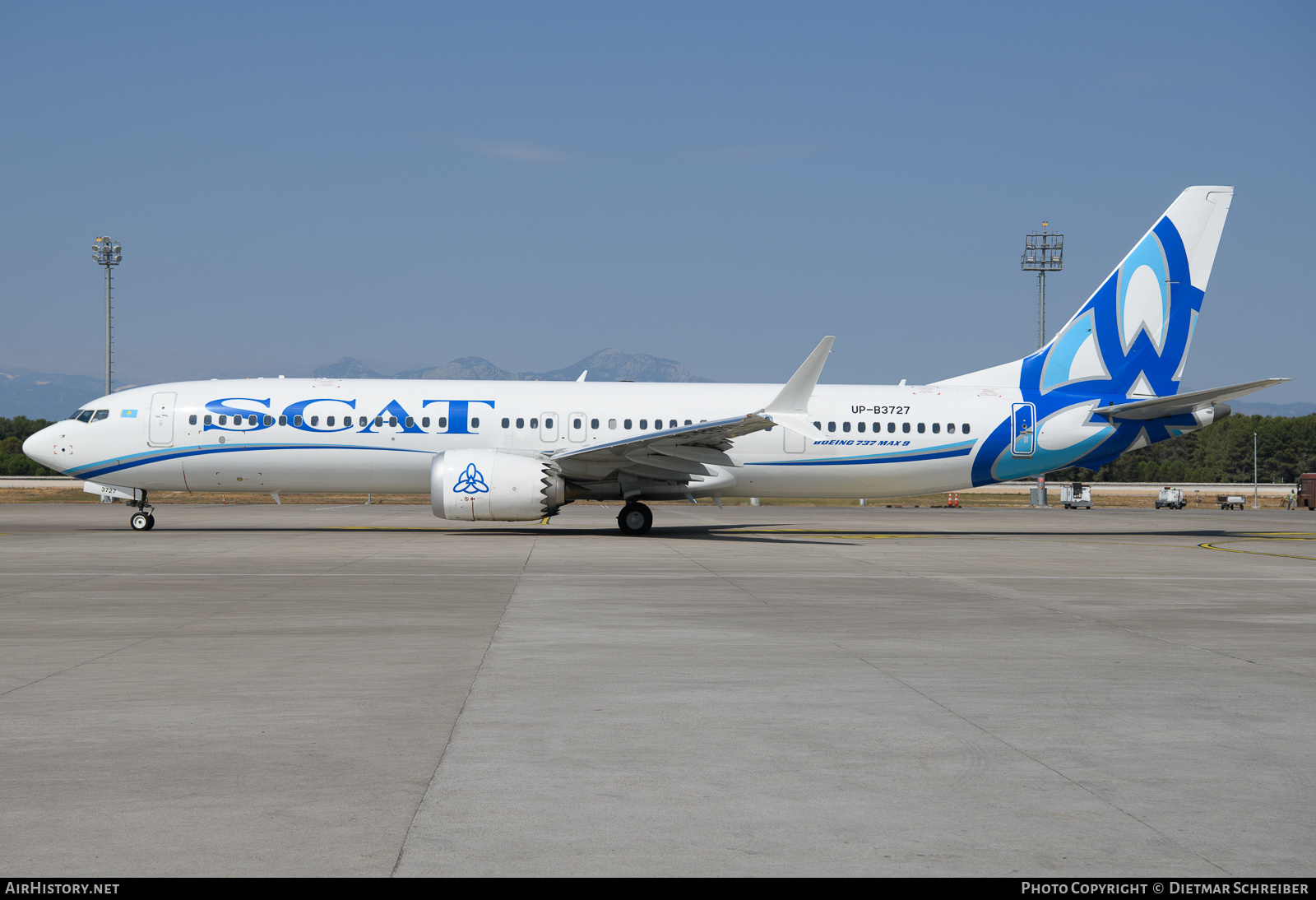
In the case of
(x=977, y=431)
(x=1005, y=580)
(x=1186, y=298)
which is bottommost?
(x=1005, y=580)

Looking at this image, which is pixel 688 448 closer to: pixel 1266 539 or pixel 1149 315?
pixel 1149 315

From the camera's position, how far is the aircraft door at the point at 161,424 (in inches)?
1020

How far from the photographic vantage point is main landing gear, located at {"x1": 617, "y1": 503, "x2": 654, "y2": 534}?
85.1 feet

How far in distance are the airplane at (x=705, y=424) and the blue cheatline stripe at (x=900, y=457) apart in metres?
0.04

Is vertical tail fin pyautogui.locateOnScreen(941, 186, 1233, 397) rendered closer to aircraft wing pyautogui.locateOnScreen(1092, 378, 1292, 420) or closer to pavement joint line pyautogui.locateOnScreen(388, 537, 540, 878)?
aircraft wing pyautogui.locateOnScreen(1092, 378, 1292, 420)

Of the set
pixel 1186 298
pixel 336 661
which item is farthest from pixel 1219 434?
pixel 336 661

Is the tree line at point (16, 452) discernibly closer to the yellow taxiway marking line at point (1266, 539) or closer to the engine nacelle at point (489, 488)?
the engine nacelle at point (489, 488)

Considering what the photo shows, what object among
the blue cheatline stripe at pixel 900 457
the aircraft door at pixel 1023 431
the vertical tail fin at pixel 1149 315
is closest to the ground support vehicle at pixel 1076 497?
the vertical tail fin at pixel 1149 315

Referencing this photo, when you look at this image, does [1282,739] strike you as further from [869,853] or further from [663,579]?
[663,579]

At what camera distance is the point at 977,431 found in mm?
27203

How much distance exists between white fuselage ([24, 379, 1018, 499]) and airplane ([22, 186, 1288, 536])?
44 millimetres

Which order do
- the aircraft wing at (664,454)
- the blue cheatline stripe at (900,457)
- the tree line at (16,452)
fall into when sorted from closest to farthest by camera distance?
the aircraft wing at (664,454)
the blue cheatline stripe at (900,457)
the tree line at (16,452)

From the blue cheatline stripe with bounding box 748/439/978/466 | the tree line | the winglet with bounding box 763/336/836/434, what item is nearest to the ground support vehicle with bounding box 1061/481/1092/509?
the blue cheatline stripe with bounding box 748/439/978/466

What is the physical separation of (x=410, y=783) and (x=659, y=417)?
853 inches
